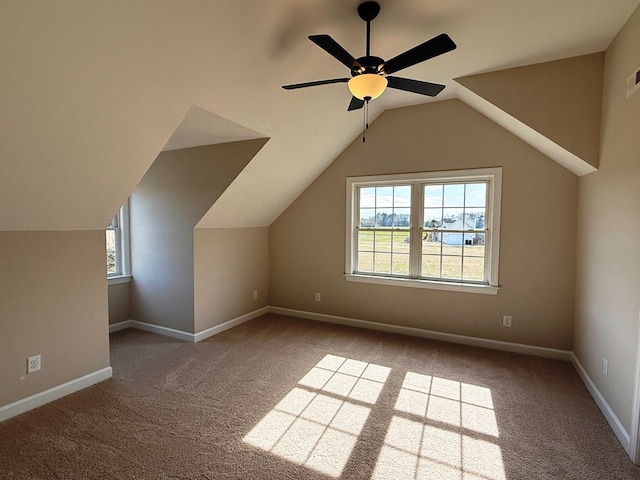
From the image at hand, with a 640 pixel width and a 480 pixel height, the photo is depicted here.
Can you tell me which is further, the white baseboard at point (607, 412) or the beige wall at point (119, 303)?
the beige wall at point (119, 303)

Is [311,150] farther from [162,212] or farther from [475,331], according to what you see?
[475,331]

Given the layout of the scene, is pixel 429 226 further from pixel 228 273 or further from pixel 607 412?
pixel 228 273

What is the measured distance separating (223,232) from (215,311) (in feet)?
3.33

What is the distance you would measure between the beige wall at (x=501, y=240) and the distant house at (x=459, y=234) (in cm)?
34

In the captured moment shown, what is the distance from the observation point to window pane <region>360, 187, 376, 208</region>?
14.3 ft

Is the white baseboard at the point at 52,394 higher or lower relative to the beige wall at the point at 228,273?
lower

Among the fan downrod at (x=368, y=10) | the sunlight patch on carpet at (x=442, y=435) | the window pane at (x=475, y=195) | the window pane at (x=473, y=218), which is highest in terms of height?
the fan downrod at (x=368, y=10)

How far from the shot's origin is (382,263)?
14.2 feet

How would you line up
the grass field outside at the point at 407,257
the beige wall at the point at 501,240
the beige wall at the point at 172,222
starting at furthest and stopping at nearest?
the grass field outside at the point at 407,257, the beige wall at the point at 172,222, the beige wall at the point at 501,240

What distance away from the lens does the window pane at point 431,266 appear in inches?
158

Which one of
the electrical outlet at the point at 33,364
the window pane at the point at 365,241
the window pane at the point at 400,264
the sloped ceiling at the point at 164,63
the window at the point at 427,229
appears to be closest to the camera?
the sloped ceiling at the point at 164,63

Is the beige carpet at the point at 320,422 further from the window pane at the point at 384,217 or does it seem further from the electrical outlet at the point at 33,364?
the window pane at the point at 384,217

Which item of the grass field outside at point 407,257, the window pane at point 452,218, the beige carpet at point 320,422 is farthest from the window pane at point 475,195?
the beige carpet at point 320,422

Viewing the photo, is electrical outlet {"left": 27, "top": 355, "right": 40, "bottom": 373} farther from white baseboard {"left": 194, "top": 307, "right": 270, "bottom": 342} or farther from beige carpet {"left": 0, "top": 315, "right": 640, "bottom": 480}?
white baseboard {"left": 194, "top": 307, "right": 270, "bottom": 342}
